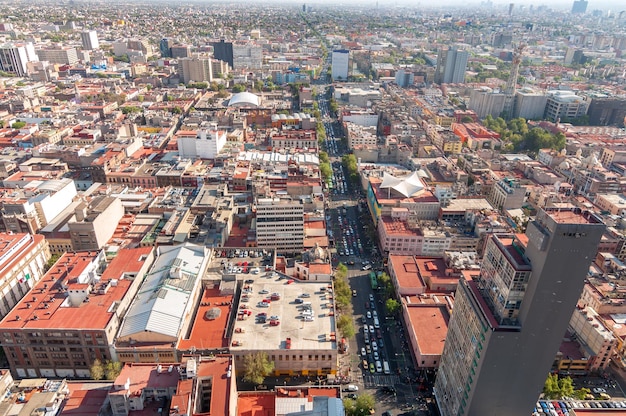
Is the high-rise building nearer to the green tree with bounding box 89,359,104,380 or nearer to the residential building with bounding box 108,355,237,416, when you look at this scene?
the residential building with bounding box 108,355,237,416

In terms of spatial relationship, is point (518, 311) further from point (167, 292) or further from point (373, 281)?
point (167, 292)

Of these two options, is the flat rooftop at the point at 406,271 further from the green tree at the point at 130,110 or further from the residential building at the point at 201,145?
the green tree at the point at 130,110

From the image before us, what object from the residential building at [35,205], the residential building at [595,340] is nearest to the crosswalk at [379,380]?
the residential building at [595,340]

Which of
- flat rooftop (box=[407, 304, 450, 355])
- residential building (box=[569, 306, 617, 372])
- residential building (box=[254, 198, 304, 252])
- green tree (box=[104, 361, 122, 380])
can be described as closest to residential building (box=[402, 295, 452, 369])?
flat rooftop (box=[407, 304, 450, 355])

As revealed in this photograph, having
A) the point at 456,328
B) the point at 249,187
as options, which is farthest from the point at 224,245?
the point at 456,328

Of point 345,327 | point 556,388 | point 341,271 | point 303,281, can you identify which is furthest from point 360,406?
point 341,271

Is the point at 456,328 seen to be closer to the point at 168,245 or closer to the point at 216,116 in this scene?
the point at 168,245
